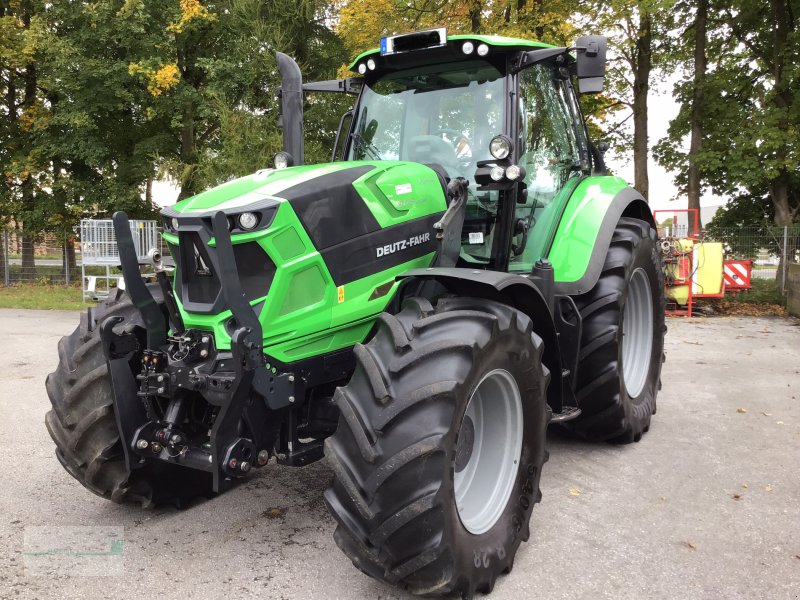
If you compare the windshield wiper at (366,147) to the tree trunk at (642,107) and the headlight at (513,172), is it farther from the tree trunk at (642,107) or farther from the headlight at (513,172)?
the tree trunk at (642,107)

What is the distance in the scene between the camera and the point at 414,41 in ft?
12.7

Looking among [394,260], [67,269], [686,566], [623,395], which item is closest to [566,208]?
[623,395]

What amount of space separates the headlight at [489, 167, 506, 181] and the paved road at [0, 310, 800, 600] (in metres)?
1.78

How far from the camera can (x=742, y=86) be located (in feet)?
58.3

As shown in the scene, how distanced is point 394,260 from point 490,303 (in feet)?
1.91

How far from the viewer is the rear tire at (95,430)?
10.7 feet

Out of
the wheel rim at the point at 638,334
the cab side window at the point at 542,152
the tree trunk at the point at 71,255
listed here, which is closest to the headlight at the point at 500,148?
the cab side window at the point at 542,152

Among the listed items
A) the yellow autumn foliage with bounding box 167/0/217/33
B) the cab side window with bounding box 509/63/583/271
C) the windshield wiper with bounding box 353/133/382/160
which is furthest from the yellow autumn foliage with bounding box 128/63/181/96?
the cab side window with bounding box 509/63/583/271

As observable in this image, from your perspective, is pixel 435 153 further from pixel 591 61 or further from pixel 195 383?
pixel 195 383

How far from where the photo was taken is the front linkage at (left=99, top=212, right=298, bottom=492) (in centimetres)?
271

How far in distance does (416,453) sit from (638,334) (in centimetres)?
330

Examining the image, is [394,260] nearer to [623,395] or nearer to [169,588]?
[169,588]

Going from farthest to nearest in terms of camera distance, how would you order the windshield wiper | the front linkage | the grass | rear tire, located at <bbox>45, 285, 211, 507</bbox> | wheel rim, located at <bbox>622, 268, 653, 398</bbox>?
the grass → wheel rim, located at <bbox>622, 268, 653, 398</bbox> → the windshield wiper → rear tire, located at <bbox>45, 285, 211, 507</bbox> → the front linkage

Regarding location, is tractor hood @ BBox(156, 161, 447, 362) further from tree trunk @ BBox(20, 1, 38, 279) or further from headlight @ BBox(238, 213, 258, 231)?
tree trunk @ BBox(20, 1, 38, 279)
